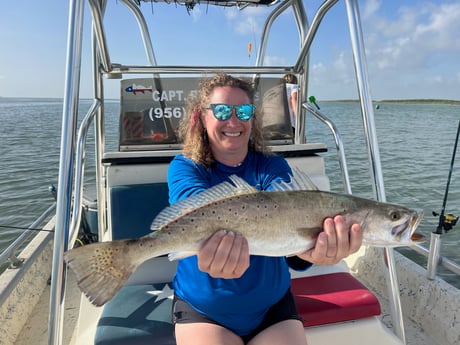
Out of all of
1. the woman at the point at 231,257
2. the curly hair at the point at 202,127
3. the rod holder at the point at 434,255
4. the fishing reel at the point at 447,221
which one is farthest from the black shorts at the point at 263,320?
the fishing reel at the point at 447,221

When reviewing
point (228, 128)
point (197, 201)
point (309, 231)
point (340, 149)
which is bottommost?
point (309, 231)

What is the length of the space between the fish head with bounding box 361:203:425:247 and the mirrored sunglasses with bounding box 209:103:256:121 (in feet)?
2.94

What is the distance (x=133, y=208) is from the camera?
304 cm

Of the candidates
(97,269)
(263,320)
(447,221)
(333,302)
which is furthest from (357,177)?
(97,269)

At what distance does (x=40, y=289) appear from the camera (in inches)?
151

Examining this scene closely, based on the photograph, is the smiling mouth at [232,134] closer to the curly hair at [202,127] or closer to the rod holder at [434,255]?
the curly hair at [202,127]

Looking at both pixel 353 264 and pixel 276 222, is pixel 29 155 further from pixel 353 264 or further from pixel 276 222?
pixel 276 222

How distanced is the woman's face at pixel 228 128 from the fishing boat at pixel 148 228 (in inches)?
33.2

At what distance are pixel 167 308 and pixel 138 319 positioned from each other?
21 cm

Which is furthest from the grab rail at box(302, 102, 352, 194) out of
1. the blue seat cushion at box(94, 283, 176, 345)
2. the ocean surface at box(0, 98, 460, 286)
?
the ocean surface at box(0, 98, 460, 286)

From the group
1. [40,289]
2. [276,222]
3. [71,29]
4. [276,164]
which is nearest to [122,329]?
[276,222]

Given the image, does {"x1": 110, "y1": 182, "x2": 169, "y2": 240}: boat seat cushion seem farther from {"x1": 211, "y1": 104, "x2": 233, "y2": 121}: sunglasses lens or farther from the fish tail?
the fish tail

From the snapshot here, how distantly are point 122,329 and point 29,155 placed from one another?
14.1 meters

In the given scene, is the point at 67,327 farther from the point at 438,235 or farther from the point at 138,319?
the point at 438,235
